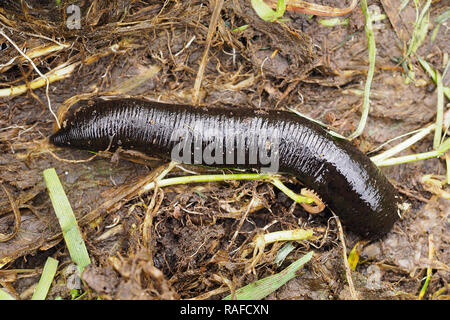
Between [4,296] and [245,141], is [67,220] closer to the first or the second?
[4,296]

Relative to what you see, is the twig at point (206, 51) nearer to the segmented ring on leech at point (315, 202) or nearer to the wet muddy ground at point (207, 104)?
the wet muddy ground at point (207, 104)

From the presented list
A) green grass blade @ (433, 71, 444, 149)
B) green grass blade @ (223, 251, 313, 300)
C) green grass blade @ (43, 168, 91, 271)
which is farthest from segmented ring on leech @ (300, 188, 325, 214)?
green grass blade @ (43, 168, 91, 271)

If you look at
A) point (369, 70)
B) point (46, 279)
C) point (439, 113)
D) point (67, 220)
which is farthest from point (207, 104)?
point (439, 113)

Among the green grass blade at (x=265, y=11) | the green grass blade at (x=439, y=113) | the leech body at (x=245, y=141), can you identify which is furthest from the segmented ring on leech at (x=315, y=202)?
the green grass blade at (x=265, y=11)

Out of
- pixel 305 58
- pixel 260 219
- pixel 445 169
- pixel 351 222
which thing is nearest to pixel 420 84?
pixel 445 169

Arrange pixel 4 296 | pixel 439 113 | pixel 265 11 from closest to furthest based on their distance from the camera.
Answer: pixel 4 296 < pixel 265 11 < pixel 439 113

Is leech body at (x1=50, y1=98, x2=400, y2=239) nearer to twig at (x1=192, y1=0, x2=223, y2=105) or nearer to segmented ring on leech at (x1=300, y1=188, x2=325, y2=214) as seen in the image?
segmented ring on leech at (x1=300, y1=188, x2=325, y2=214)

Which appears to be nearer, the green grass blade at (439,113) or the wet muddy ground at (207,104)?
the wet muddy ground at (207,104)
